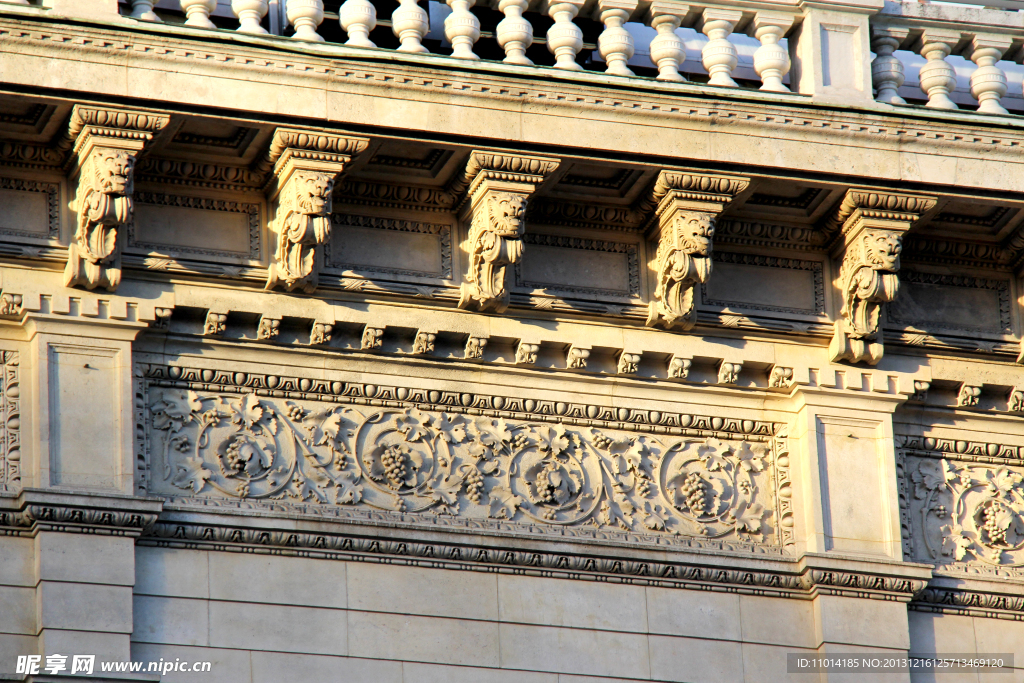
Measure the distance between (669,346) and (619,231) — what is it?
2.29ft

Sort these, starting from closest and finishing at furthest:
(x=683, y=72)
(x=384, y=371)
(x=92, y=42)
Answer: (x=92, y=42), (x=384, y=371), (x=683, y=72)

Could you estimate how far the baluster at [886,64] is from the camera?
39.2ft

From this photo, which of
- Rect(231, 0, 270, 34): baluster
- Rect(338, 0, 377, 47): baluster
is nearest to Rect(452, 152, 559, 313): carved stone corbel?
Rect(338, 0, 377, 47): baluster

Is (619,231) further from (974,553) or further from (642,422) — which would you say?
(974,553)

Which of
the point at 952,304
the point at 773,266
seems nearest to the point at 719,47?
the point at 773,266

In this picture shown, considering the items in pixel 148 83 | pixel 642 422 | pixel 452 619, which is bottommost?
pixel 452 619

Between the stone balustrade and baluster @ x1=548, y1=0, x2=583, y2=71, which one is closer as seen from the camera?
baluster @ x1=548, y1=0, x2=583, y2=71

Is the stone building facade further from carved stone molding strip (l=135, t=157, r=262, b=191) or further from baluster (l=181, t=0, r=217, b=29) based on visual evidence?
baluster (l=181, t=0, r=217, b=29)

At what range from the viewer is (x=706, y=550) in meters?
11.1

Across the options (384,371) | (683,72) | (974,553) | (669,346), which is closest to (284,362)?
(384,371)

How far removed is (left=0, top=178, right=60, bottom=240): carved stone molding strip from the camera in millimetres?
10648

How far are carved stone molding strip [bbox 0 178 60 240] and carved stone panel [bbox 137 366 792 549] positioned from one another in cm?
85

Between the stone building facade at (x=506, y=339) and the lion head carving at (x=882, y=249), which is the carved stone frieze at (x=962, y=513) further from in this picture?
the lion head carving at (x=882, y=249)

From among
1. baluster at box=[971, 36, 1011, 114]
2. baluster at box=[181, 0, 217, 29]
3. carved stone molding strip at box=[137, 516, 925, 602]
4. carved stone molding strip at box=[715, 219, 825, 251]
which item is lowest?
carved stone molding strip at box=[137, 516, 925, 602]
